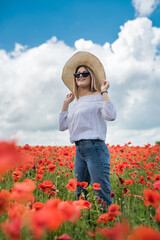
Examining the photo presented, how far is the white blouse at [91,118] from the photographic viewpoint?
2.97 m

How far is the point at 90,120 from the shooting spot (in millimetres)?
3096

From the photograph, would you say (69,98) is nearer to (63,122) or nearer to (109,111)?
(63,122)

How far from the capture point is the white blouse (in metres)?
2.97

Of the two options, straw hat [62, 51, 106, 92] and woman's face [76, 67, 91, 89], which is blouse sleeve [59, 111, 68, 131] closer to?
woman's face [76, 67, 91, 89]

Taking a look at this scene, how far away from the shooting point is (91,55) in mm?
3582

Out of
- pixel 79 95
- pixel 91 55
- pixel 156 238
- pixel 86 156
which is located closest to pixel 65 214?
pixel 156 238

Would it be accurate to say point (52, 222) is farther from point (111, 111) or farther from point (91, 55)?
point (91, 55)

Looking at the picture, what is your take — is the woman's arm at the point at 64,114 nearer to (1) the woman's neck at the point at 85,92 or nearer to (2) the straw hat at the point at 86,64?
(1) the woman's neck at the point at 85,92

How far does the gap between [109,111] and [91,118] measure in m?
0.29

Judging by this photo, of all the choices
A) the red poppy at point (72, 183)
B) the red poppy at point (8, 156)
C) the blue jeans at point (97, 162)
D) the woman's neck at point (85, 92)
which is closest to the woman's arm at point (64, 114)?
the woman's neck at point (85, 92)

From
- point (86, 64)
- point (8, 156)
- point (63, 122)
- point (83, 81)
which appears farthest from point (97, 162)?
point (8, 156)

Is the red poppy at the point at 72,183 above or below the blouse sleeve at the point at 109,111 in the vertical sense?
below

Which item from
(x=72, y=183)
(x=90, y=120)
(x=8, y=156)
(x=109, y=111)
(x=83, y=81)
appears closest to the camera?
(x=8, y=156)

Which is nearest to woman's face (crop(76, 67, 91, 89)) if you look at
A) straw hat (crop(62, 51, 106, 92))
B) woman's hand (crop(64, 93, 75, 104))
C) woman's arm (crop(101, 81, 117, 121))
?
straw hat (crop(62, 51, 106, 92))
